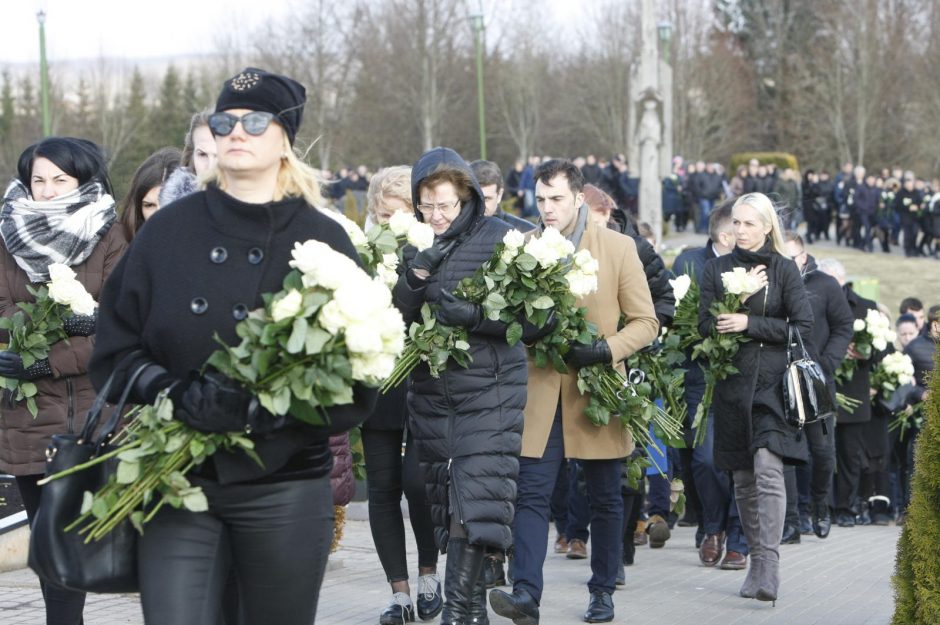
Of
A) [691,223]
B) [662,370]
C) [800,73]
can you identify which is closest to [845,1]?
[800,73]

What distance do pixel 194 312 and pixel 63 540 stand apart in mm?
653

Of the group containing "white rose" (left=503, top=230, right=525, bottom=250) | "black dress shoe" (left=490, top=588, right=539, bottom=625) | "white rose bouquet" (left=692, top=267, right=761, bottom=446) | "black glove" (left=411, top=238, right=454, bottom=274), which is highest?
"white rose" (left=503, top=230, right=525, bottom=250)

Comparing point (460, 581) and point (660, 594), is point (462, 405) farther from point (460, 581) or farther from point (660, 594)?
point (660, 594)

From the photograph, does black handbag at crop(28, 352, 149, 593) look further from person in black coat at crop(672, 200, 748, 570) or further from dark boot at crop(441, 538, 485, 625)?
person in black coat at crop(672, 200, 748, 570)

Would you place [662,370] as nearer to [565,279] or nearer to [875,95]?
[565,279]

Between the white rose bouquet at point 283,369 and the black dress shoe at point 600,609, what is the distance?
376cm

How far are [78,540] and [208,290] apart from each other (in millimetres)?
704

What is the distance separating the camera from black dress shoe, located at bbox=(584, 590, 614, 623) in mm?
7055

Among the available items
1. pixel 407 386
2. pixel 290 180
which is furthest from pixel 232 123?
pixel 407 386

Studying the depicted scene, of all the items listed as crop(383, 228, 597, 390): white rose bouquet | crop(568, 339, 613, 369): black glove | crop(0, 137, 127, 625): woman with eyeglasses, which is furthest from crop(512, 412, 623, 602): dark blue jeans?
crop(0, 137, 127, 625): woman with eyeglasses

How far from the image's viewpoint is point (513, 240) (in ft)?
20.8

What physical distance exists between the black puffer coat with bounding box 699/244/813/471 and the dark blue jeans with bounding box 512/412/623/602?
2.89 ft

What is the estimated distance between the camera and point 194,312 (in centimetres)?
373

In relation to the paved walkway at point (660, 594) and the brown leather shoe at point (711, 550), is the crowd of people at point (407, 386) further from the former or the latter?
the paved walkway at point (660, 594)
